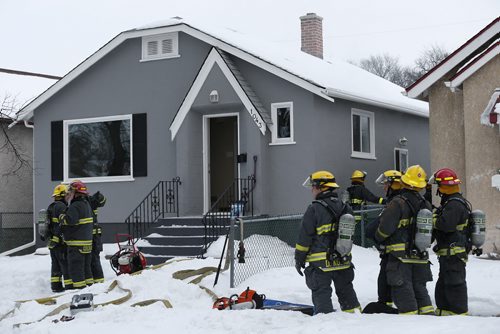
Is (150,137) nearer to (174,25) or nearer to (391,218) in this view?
(174,25)

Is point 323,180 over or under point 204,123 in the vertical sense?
under

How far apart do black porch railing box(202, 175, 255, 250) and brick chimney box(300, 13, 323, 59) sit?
7.15 meters

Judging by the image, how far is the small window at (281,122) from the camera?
17.1 meters

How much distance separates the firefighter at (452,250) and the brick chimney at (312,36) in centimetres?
1513

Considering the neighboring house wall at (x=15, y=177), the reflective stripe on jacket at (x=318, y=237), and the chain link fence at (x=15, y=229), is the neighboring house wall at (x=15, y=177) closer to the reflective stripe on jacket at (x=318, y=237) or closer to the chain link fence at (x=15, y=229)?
the chain link fence at (x=15, y=229)

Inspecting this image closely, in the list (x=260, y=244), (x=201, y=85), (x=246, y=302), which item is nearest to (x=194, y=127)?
(x=201, y=85)

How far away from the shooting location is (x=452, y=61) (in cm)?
1502

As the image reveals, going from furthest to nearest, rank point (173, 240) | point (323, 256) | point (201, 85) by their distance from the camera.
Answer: point (201, 85)
point (173, 240)
point (323, 256)

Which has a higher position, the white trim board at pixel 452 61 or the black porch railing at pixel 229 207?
the white trim board at pixel 452 61

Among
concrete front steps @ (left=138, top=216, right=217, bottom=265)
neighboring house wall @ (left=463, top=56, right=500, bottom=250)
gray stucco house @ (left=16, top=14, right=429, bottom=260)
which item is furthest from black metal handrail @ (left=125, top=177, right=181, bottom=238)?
neighboring house wall @ (left=463, top=56, right=500, bottom=250)

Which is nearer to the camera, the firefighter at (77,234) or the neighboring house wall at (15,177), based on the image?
the firefighter at (77,234)

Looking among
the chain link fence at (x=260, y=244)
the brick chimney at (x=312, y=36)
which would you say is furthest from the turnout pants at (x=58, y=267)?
the brick chimney at (x=312, y=36)

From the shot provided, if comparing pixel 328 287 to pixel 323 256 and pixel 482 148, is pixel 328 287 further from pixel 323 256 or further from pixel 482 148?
pixel 482 148

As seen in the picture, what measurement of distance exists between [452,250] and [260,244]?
465 cm
